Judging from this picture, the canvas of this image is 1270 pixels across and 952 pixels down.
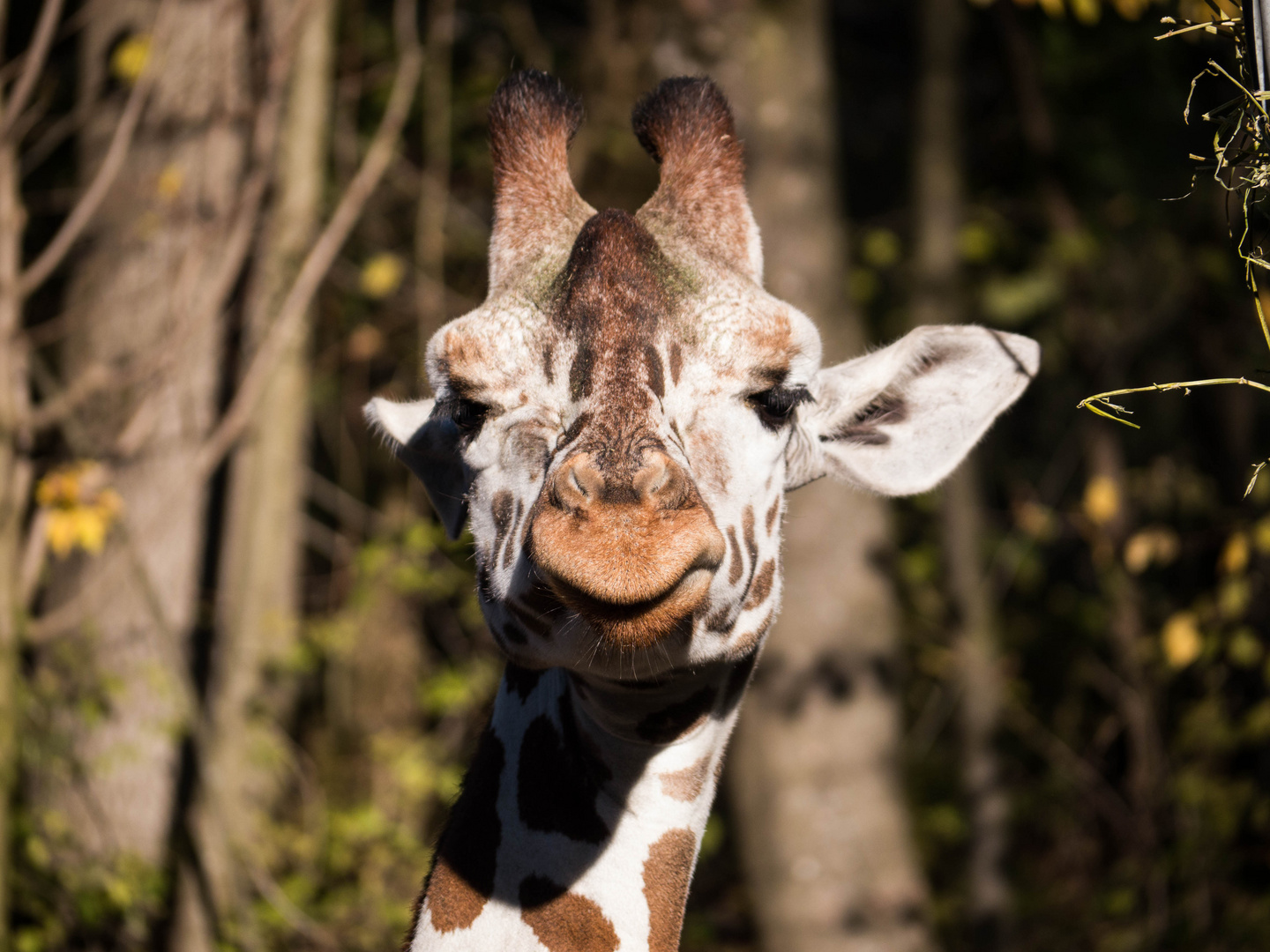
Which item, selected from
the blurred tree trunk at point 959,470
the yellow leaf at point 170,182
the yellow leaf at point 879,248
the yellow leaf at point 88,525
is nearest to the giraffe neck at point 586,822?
the yellow leaf at point 88,525

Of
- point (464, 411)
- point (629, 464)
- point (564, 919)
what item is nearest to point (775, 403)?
point (629, 464)

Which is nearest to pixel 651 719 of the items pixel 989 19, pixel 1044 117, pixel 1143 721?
pixel 1143 721

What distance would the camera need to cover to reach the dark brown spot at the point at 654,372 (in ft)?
6.63

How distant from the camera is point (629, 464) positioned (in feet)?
5.90

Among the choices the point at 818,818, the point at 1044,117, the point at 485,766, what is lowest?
the point at 818,818

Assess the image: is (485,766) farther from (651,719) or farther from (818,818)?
(818,818)

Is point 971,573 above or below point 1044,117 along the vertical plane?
below

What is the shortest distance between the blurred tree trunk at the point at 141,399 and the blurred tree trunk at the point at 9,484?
102 cm

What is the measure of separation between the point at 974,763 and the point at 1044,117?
423cm

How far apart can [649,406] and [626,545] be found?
36cm

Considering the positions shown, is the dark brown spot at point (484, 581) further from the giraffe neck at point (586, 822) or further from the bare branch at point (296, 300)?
the bare branch at point (296, 300)

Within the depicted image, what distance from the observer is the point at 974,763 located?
687cm

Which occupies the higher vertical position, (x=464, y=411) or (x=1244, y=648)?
(x=464, y=411)

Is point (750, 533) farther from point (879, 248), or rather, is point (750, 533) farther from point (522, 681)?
point (879, 248)
